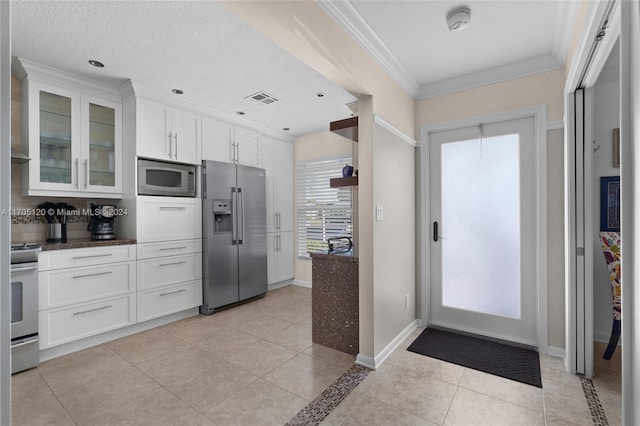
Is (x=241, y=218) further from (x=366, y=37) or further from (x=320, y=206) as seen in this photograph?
(x=366, y=37)

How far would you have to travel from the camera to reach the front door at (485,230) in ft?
8.95

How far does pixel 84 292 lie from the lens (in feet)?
9.14

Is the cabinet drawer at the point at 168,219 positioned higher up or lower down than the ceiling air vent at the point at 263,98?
lower down

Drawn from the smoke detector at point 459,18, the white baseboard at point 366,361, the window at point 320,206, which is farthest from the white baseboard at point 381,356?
the smoke detector at point 459,18

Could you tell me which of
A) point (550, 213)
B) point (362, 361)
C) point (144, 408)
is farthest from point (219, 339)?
point (550, 213)

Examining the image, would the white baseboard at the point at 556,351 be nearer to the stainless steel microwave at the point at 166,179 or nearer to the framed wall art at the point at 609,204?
the framed wall art at the point at 609,204

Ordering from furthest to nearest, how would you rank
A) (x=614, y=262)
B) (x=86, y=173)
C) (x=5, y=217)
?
(x=86, y=173) < (x=614, y=262) < (x=5, y=217)

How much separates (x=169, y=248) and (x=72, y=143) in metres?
1.35

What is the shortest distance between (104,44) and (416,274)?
3.41 meters

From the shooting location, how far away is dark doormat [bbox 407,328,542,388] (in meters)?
2.31

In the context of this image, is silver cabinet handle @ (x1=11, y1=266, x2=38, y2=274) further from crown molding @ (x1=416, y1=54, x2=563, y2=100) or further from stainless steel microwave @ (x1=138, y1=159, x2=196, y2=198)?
crown molding @ (x1=416, y1=54, x2=563, y2=100)

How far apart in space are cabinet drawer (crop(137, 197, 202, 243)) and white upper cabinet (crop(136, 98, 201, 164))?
0.47m

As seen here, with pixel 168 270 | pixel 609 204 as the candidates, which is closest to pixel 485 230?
pixel 609 204

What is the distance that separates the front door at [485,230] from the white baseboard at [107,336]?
111 inches
